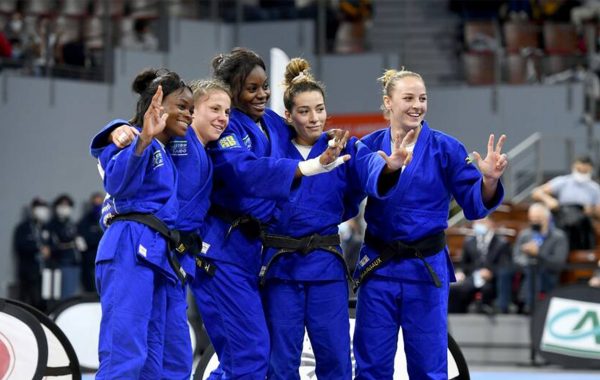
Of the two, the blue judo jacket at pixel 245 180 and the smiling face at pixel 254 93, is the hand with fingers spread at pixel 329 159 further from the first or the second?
the smiling face at pixel 254 93

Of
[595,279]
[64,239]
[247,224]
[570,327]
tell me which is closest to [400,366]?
[247,224]

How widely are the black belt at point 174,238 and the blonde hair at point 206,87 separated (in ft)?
2.33

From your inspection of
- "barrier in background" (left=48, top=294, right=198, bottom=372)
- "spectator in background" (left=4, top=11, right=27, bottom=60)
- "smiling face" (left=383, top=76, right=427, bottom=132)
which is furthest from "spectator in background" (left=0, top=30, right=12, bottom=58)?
"smiling face" (left=383, top=76, right=427, bottom=132)

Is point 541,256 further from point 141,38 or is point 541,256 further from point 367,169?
point 141,38

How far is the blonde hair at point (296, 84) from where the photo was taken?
6.35 m

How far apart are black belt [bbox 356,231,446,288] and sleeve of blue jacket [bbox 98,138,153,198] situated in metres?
1.29

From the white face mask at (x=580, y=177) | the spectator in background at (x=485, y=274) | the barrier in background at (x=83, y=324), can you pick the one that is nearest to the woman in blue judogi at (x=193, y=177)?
the barrier in background at (x=83, y=324)

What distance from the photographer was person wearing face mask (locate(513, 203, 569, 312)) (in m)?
13.2

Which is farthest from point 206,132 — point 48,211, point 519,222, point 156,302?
point 48,211

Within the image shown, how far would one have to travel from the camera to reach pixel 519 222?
15.9 meters

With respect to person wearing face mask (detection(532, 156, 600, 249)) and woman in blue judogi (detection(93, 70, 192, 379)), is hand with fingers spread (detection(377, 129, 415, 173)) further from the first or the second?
person wearing face mask (detection(532, 156, 600, 249))

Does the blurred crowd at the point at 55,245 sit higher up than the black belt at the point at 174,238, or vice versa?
the black belt at the point at 174,238

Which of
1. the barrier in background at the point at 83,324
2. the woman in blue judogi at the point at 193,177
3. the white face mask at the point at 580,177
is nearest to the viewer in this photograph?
the woman in blue judogi at the point at 193,177

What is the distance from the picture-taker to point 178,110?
604 cm
